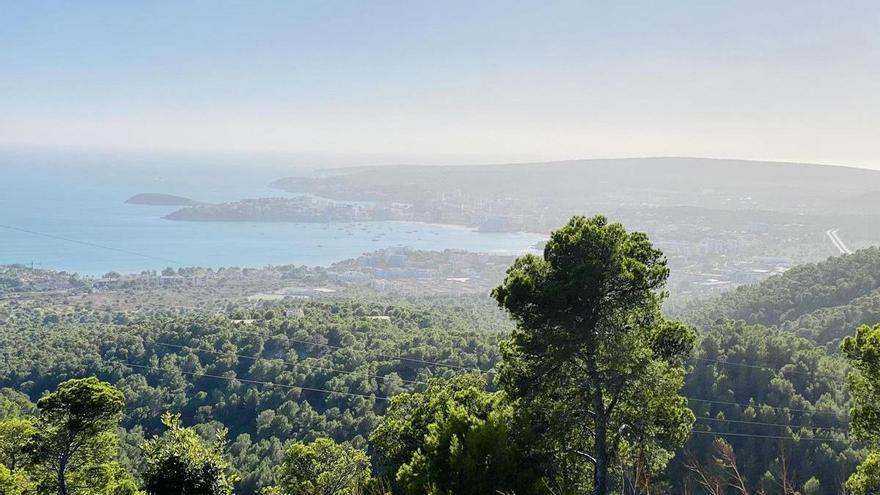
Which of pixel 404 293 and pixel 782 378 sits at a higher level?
pixel 782 378

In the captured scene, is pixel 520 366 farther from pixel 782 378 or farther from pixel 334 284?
pixel 334 284

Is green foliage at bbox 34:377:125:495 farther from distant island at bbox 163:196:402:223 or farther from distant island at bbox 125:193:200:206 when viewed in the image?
distant island at bbox 125:193:200:206

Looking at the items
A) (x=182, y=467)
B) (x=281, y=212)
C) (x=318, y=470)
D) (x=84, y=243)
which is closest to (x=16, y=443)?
(x=182, y=467)

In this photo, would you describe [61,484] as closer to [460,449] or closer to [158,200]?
[460,449]

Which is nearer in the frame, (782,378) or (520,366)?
(520,366)

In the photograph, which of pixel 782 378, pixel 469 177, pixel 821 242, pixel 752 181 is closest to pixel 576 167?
pixel 469 177
